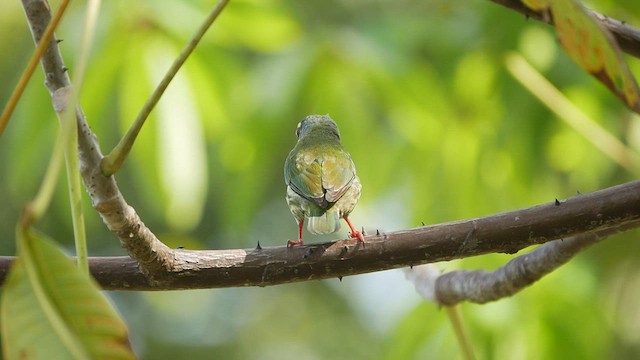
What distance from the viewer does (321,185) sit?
2199 millimetres

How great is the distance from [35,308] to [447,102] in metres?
2.26

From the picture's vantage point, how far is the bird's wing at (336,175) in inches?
85.9

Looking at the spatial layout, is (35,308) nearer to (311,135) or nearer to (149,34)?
(311,135)

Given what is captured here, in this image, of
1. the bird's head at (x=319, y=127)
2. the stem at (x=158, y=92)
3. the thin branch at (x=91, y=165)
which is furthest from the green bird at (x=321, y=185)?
the stem at (x=158, y=92)

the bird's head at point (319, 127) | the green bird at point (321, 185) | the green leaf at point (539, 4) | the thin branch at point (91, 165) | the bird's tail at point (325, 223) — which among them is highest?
the bird's head at point (319, 127)

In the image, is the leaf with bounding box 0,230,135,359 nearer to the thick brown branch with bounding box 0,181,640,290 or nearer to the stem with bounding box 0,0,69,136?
the stem with bounding box 0,0,69,136

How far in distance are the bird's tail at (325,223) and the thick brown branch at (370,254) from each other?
0.64m

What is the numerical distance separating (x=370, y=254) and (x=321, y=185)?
0.71 meters

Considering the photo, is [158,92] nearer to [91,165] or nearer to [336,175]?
[91,165]

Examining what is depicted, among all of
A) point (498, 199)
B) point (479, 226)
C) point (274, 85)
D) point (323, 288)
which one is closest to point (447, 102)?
point (498, 199)

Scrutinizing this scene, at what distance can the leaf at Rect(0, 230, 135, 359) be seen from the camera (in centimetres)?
82

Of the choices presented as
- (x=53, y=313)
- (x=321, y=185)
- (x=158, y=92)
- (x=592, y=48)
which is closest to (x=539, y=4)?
(x=592, y=48)

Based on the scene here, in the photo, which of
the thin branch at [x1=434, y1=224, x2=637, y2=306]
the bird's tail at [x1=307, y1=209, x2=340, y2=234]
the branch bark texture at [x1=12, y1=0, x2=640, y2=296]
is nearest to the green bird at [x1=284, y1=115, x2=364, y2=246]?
the bird's tail at [x1=307, y1=209, x2=340, y2=234]

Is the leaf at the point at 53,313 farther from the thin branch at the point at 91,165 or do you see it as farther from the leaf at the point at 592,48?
the leaf at the point at 592,48
